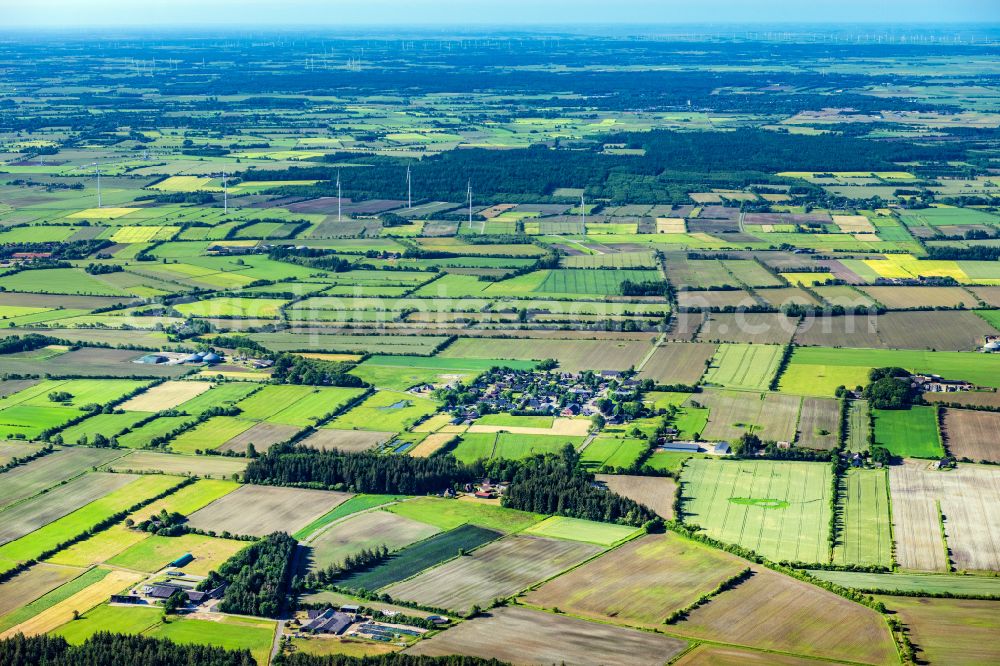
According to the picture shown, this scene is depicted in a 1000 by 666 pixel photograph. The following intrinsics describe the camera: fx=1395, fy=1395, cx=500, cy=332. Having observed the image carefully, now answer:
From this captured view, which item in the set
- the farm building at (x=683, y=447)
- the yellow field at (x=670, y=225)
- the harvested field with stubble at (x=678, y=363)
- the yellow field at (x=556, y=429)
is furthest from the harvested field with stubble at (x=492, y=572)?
the yellow field at (x=670, y=225)

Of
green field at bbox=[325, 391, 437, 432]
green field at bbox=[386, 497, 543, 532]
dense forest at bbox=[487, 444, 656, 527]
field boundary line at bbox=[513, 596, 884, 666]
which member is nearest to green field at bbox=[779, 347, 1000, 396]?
dense forest at bbox=[487, 444, 656, 527]

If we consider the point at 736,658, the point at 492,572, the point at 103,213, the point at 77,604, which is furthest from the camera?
the point at 103,213

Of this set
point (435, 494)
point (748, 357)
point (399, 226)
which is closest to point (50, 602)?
point (435, 494)

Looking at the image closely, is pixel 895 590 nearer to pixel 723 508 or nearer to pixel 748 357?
pixel 723 508

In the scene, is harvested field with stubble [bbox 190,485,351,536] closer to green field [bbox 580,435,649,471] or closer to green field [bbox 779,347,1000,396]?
green field [bbox 580,435,649,471]

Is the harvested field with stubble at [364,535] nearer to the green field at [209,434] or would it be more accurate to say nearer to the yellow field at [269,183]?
the green field at [209,434]

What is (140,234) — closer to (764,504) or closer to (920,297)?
(920,297)

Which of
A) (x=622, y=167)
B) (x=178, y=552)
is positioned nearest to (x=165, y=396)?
(x=178, y=552)
